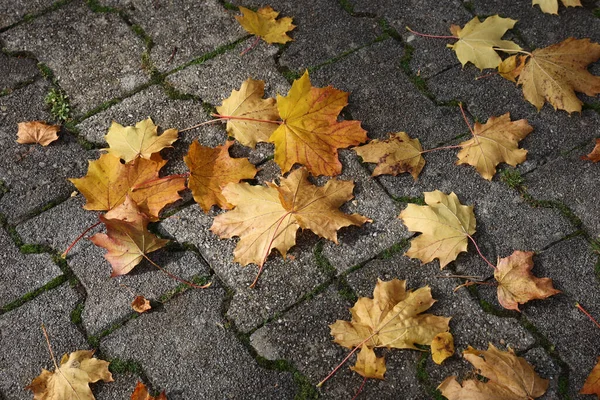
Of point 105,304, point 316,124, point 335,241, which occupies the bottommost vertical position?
point 105,304

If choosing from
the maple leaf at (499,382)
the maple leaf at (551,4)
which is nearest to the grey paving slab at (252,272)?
the maple leaf at (499,382)

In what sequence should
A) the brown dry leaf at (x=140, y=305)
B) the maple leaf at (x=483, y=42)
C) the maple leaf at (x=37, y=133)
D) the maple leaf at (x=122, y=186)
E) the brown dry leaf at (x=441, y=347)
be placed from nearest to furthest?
the brown dry leaf at (x=441, y=347) → the brown dry leaf at (x=140, y=305) → the maple leaf at (x=122, y=186) → the maple leaf at (x=37, y=133) → the maple leaf at (x=483, y=42)

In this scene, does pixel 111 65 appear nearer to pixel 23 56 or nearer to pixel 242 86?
pixel 23 56

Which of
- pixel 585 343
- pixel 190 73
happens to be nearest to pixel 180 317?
pixel 190 73

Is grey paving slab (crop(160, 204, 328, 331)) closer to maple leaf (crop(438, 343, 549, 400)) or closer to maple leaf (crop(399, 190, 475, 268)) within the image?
maple leaf (crop(399, 190, 475, 268))

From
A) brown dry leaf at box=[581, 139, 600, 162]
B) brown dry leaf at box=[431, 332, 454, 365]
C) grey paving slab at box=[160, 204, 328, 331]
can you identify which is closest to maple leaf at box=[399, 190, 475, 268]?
brown dry leaf at box=[431, 332, 454, 365]

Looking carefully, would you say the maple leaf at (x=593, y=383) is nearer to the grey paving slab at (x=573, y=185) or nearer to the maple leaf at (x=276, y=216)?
the grey paving slab at (x=573, y=185)

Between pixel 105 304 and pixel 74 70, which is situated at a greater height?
pixel 74 70
